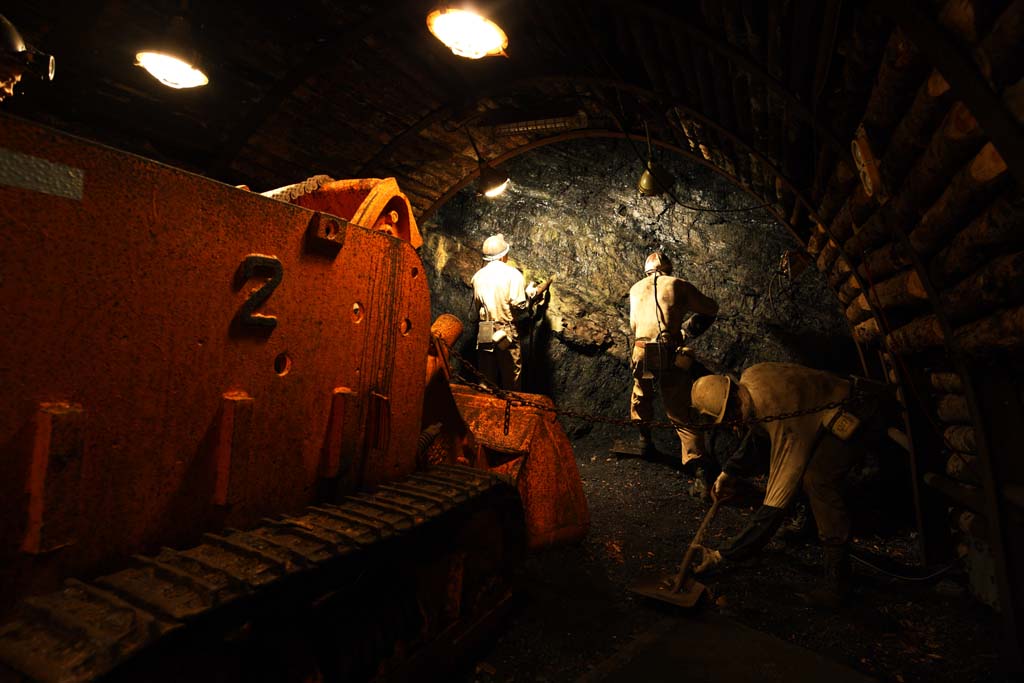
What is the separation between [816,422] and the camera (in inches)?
165

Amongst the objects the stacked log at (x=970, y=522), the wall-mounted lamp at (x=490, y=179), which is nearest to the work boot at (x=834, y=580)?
the stacked log at (x=970, y=522)

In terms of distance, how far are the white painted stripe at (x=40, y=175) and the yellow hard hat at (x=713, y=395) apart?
4.53m

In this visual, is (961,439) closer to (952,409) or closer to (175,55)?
(952,409)

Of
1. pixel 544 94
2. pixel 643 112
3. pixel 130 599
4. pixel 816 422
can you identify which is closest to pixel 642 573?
pixel 816 422

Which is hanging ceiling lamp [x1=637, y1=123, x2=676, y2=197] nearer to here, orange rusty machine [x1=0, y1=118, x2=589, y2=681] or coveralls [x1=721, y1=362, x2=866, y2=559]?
coveralls [x1=721, y1=362, x2=866, y2=559]

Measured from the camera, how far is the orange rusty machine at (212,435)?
4.45ft

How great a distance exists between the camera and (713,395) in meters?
4.71

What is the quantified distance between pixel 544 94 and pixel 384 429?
4.81m

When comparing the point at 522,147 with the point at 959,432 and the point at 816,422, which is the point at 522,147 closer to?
the point at 816,422

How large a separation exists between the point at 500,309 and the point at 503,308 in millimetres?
54

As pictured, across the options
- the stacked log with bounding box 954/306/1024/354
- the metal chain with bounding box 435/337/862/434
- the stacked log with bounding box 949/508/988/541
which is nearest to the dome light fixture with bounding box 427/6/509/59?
the metal chain with bounding box 435/337/862/434

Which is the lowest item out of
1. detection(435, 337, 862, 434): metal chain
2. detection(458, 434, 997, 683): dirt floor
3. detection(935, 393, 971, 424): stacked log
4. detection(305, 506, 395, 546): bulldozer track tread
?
detection(458, 434, 997, 683): dirt floor

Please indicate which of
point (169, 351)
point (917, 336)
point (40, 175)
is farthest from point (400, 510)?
point (917, 336)

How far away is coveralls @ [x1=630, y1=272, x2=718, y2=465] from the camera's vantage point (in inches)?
281
